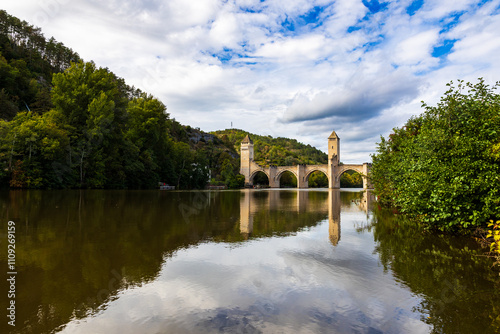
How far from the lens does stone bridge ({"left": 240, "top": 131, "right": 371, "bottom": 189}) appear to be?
82631 mm

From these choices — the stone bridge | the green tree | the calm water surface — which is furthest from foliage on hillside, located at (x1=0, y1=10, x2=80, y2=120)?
the stone bridge

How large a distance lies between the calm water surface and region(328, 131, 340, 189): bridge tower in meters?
75.8

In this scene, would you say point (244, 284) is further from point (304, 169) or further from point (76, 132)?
point (304, 169)

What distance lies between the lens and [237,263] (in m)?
6.00

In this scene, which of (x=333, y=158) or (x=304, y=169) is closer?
(x=333, y=158)

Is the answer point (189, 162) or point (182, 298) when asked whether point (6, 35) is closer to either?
point (189, 162)

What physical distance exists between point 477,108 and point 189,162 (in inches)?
2239

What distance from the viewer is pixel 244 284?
486 centimetres

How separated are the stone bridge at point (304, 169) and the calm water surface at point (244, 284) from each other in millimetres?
70510

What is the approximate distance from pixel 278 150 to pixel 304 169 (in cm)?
4980

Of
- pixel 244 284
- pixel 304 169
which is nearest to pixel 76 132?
pixel 244 284

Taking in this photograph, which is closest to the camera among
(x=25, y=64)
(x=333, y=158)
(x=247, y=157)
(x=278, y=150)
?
(x=25, y=64)

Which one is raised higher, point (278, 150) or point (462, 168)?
point (278, 150)

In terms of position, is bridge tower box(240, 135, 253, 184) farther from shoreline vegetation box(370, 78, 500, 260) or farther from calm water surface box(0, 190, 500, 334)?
calm water surface box(0, 190, 500, 334)
